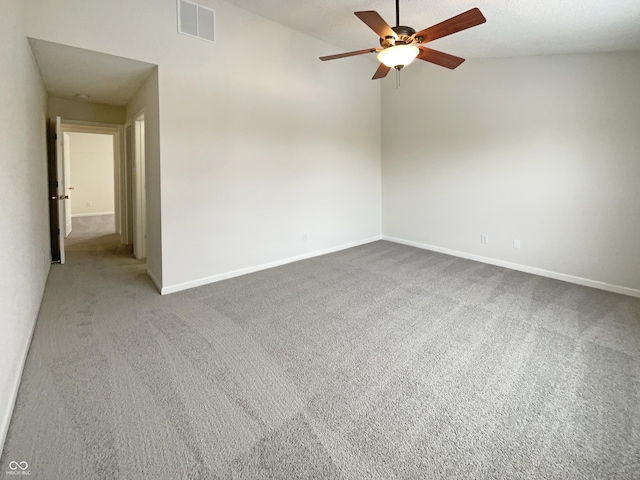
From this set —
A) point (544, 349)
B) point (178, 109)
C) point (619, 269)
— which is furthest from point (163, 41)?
point (619, 269)

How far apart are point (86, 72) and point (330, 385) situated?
410 centimetres

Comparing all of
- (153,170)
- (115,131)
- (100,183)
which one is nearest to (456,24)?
(153,170)

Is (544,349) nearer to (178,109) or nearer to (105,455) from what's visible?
(105,455)

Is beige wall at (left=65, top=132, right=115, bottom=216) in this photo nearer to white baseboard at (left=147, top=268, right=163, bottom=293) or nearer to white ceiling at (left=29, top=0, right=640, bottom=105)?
white ceiling at (left=29, top=0, right=640, bottom=105)

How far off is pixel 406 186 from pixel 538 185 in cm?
206

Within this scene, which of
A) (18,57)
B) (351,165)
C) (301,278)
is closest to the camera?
(18,57)

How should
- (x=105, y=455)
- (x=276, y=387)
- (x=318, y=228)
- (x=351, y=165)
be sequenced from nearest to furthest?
(x=105, y=455)
(x=276, y=387)
(x=318, y=228)
(x=351, y=165)

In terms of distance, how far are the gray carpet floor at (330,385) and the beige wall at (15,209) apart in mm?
199

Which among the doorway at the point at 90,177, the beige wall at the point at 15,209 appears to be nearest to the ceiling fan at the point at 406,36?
the beige wall at the point at 15,209

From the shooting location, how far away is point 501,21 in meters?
3.11

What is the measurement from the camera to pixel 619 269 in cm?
368

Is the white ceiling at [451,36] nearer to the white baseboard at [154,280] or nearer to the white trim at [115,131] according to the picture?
the white trim at [115,131]

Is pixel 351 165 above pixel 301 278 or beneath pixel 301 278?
above

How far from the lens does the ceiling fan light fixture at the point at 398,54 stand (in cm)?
254
